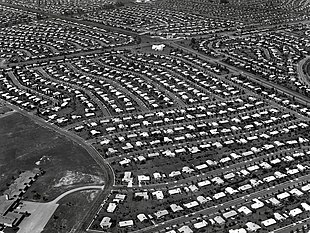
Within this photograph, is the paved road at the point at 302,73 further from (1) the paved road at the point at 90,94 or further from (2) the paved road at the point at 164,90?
(1) the paved road at the point at 90,94

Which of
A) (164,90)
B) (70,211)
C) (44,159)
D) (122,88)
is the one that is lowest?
(44,159)

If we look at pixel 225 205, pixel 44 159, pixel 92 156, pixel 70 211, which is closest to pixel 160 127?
pixel 92 156

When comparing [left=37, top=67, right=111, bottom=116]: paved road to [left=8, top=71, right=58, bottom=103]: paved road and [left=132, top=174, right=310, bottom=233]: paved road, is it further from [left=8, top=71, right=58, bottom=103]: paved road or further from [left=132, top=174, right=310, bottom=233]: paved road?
[left=132, top=174, right=310, bottom=233]: paved road

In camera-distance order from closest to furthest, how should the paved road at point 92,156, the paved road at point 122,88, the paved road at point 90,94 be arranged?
1. the paved road at point 92,156
2. the paved road at point 90,94
3. the paved road at point 122,88

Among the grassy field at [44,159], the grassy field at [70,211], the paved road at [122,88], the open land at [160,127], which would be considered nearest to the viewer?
the grassy field at [70,211]

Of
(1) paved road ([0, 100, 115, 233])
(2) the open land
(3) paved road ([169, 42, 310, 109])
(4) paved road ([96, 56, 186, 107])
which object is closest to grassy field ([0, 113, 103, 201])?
(2) the open land

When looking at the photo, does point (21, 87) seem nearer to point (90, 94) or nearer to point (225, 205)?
point (90, 94)

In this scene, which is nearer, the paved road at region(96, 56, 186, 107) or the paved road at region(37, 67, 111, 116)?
the paved road at region(37, 67, 111, 116)

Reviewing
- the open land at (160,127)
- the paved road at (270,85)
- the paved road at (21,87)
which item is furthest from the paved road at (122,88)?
the paved road at (270,85)
